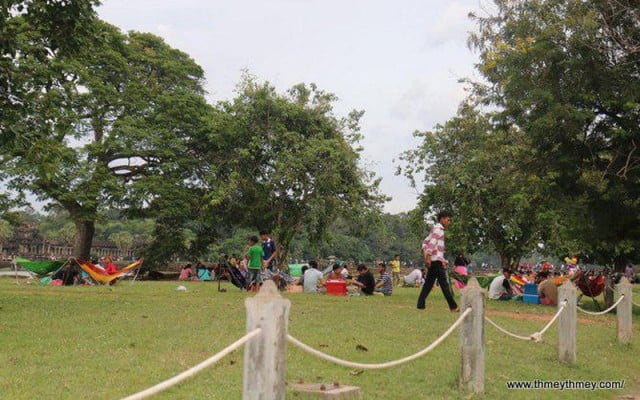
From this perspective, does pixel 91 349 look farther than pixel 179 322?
No

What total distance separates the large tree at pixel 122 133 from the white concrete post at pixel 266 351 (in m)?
25.8

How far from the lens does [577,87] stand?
16.4 metres

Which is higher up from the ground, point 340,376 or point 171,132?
point 171,132

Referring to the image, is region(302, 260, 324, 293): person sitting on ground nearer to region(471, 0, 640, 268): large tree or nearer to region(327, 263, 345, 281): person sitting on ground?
region(327, 263, 345, 281): person sitting on ground

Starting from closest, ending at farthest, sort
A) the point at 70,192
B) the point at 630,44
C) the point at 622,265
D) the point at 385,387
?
the point at 385,387
the point at 630,44
the point at 622,265
the point at 70,192

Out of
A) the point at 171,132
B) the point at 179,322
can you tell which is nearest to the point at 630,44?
the point at 179,322

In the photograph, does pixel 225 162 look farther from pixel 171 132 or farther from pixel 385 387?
pixel 385 387

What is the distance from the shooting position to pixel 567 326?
341 inches

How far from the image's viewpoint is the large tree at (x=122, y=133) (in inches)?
1187

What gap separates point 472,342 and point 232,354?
2.81 metres

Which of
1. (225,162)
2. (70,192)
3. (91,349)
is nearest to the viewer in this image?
(91,349)

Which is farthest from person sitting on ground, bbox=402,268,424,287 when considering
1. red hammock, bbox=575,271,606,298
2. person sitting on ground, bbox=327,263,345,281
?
red hammock, bbox=575,271,606,298

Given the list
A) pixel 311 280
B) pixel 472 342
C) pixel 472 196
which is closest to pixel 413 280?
pixel 472 196

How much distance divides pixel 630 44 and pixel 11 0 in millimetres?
13662
